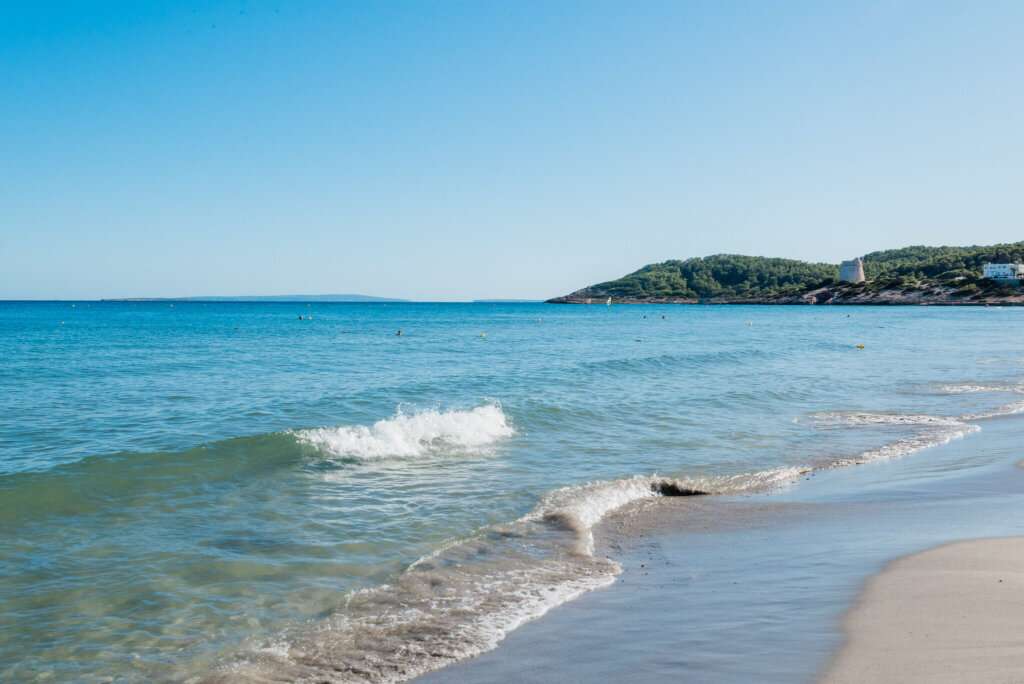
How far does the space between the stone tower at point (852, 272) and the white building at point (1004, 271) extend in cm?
3147

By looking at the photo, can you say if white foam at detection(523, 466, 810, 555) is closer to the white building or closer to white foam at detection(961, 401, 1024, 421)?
white foam at detection(961, 401, 1024, 421)

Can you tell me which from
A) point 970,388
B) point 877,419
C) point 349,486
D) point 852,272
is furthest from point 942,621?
point 852,272

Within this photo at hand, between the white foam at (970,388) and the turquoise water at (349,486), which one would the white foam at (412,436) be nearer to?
the turquoise water at (349,486)

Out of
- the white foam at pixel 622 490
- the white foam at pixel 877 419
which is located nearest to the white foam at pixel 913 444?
the white foam at pixel 877 419

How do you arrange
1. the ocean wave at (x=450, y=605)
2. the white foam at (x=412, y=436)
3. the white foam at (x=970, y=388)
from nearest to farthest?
1. the ocean wave at (x=450, y=605)
2. the white foam at (x=412, y=436)
3. the white foam at (x=970, y=388)

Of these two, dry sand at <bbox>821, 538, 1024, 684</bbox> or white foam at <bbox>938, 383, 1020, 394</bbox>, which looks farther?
white foam at <bbox>938, 383, 1020, 394</bbox>

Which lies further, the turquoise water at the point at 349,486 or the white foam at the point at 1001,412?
the white foam at the point at 1001,412

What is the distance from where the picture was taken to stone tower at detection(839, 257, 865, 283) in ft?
595

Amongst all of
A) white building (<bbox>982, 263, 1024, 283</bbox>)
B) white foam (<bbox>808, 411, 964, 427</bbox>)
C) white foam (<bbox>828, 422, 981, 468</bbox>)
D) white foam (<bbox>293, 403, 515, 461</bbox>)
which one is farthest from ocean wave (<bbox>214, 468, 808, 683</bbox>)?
white building (<bbox>982, 263, 1024, 283</bbox>)

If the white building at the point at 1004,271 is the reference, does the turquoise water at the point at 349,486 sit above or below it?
below

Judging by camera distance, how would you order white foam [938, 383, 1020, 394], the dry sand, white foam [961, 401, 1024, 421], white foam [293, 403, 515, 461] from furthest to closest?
white foam [938, 383, 1020, 394], white foam [961, 401, 1024, 421], white foam [293, 403, 515, 461], the dry sand

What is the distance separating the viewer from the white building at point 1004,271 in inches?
5674

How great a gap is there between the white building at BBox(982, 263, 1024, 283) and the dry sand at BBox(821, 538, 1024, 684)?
6473 inches

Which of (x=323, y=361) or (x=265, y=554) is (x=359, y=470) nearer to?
(x=265, y=554)
